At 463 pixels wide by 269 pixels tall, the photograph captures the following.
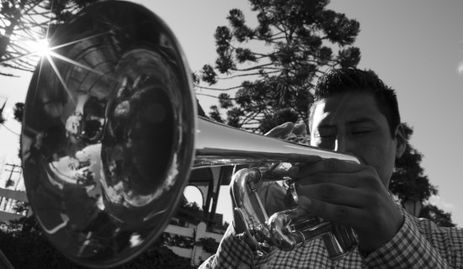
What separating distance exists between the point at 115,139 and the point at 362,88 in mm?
1506

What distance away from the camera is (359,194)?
1.28 m

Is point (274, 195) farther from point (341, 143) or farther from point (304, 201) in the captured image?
point (304, 201)

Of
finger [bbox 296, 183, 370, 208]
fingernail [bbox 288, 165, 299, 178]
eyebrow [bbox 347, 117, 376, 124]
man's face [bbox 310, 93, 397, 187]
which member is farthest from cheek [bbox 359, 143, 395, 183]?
finger [bbox 296, 183, 370, 208]

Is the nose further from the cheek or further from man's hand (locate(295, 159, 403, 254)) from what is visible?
man's hand (locate(295, 159, 403, 254))

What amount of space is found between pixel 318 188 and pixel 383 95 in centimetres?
120

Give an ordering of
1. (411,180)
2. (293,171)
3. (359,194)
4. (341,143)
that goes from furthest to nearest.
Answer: (411,180) < (341,143) < (293,171) < (359,194)

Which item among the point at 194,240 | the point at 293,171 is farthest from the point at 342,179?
the point at 194,240

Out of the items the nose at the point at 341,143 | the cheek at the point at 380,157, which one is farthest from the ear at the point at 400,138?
the nose at the point at 341,143

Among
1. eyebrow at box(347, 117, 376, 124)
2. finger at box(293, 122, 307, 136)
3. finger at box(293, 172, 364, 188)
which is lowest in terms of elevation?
finger at box(293, 172, 364, 188)

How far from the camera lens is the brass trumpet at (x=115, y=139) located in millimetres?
1225

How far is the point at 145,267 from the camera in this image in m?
9.07

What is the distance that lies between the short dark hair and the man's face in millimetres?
48

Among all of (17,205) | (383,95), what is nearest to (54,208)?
(383,95)

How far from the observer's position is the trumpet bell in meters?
1.22
